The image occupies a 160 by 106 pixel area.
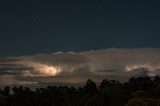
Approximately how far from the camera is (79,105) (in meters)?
185

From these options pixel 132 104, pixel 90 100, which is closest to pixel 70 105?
pixel 90 100

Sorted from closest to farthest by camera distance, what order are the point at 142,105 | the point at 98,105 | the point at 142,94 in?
the point at 142,105 < the point at 142,94 < the point at 98,105

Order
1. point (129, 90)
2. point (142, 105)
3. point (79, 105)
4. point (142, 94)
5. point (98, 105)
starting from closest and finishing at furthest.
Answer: point (142, 105) < point (142, 94) < point (98, 105) < point (79, 105) < point (129, 90)

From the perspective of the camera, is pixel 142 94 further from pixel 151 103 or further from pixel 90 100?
pixel 151 103

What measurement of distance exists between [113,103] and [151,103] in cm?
7229

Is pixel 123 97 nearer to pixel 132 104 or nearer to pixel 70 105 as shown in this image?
pixel 70 105

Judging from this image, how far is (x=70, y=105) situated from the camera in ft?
655

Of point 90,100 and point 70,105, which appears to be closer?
point 90,100

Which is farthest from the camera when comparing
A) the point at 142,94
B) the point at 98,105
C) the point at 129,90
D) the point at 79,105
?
the point at 129,90

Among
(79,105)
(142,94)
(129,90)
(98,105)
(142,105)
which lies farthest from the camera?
(129,90)

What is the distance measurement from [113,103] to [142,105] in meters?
73.6


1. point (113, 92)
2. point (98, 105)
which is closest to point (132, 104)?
point (98, 105)

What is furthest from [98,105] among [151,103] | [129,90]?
[151,103]

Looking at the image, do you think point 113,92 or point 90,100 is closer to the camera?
point 90,100
